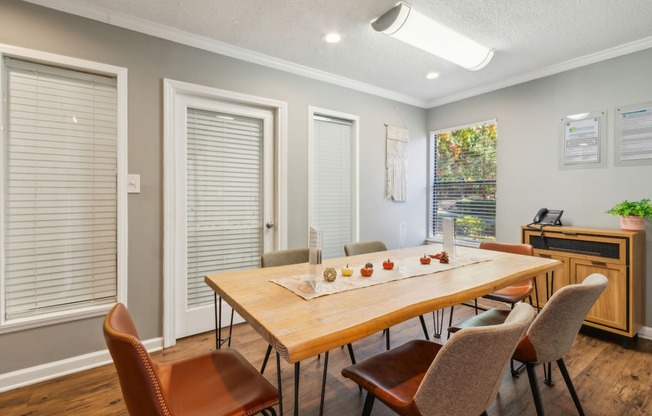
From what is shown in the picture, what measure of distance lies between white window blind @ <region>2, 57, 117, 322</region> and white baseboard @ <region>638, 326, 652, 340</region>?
4471 mm

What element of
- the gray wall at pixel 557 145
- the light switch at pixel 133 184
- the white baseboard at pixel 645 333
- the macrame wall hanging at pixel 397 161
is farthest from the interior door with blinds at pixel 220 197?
the white baseboard at pixel 645 333

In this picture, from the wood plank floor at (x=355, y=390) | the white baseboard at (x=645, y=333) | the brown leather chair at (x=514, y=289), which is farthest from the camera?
the white baseboard at (x=645, y=333)

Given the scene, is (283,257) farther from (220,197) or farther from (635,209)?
(635,209)

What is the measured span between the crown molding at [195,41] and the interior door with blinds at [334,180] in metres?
0.42

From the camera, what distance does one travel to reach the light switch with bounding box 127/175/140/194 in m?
2.39

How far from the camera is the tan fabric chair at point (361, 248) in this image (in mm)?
2435

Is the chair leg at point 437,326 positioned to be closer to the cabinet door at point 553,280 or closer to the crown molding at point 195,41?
the cabinet door at point 553,280

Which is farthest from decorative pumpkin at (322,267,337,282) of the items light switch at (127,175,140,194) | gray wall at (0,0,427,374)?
light switch at (127,175,140,194)

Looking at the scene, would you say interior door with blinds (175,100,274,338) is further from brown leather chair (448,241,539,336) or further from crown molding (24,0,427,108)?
brown leather chair (448,241,539,336)

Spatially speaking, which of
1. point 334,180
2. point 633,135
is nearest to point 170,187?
point 334,180

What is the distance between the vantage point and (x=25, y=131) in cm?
210

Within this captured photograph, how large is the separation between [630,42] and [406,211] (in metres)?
2.68

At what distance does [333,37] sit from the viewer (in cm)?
261

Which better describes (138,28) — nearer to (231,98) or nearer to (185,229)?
(231,98)
